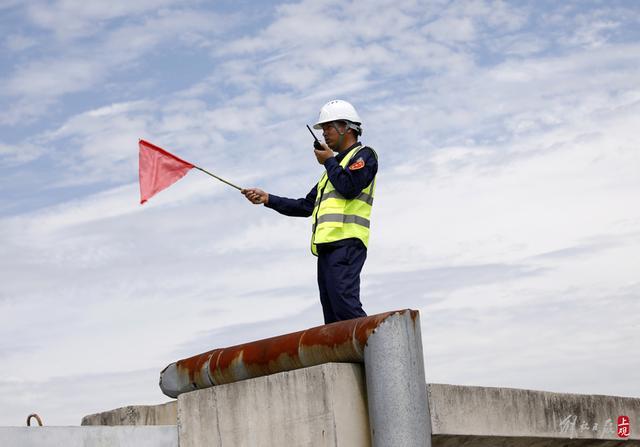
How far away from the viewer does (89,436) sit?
21.0 feet

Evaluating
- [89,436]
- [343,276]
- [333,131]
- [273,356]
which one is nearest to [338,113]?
[333,131]

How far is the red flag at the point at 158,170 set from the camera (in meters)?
8.13

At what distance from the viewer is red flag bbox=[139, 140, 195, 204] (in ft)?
26.7

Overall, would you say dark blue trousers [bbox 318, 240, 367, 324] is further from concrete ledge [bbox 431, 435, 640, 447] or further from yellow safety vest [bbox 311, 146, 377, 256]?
Answer: concrete ledge [bbox 431, 435, 640, 447]

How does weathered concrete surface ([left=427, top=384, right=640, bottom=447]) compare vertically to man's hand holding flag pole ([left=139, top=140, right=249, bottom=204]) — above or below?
below

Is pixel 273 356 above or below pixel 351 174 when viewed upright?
below

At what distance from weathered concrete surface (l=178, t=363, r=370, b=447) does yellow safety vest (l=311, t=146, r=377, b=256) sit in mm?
1104

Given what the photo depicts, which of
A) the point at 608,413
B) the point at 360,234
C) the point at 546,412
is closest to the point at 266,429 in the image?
the point at 360,234

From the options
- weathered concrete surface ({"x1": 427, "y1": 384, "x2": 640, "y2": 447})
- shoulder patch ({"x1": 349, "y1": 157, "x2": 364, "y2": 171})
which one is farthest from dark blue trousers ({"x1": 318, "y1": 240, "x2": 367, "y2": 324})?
weathered concrete surface ({"x1": 427, "y1": 384, "x2": 640, "y2": 447})

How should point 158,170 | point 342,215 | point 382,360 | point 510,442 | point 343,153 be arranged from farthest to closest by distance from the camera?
point 158,170 < point 343,153 < point 342,215 < point 510,442 < point 382,360

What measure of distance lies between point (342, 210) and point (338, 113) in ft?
2.23

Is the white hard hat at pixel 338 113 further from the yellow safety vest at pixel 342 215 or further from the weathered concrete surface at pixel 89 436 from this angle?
the weathered concrete surface at pixel 89 436

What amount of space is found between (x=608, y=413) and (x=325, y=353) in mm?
2819

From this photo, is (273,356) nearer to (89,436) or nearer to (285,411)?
(285,411)
